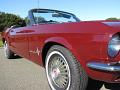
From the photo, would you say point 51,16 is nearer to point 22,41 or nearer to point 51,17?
point 51,17

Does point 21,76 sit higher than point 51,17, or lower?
lower

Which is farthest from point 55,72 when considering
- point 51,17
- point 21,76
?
point 51,17

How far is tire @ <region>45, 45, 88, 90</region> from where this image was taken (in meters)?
3.64

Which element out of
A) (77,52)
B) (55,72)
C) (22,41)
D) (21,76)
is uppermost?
(77,52)

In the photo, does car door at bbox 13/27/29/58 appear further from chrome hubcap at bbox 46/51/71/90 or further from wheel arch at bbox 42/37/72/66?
chrome hubcap at bbox 46/51/71/90

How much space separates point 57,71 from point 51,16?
2.03 metres

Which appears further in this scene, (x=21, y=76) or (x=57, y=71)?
(x=21, y=76)

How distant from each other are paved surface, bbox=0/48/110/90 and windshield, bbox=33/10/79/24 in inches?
45.1

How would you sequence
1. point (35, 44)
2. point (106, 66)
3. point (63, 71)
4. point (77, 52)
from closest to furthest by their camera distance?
point (106, 66) → point (77, 52) → point (63, 71) → point (35, 44)

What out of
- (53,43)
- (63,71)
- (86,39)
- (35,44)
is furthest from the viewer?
(35,44)

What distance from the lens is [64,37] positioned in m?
3.78

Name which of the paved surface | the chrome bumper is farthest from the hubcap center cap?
the chrome bumper

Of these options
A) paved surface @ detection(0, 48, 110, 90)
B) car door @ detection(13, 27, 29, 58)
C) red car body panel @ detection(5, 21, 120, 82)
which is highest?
red car body panel @ detection(5, 21, 120, 82)

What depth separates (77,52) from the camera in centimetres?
357
